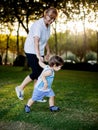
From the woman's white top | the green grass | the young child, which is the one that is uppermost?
the woman's white top

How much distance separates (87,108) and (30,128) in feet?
8.81

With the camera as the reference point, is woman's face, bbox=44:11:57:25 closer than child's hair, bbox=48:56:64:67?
No

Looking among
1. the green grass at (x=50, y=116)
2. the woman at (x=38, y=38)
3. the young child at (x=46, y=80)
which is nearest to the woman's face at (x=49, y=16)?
the woman at (x=38, y=38)

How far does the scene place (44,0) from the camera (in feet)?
137

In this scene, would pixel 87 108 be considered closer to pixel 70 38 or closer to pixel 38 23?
pixel 38 23

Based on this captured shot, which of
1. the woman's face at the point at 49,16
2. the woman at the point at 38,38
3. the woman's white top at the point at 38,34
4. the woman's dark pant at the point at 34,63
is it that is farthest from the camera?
the woman's dark pant at the point at 34,63

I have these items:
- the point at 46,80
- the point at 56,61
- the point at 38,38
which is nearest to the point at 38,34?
the point at 38,38

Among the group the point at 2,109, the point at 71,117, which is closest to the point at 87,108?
the point at 71,117

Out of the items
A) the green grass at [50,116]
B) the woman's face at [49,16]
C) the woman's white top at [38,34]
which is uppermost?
the woman's face at [49,16]

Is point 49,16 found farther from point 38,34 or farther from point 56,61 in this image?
point 56,61

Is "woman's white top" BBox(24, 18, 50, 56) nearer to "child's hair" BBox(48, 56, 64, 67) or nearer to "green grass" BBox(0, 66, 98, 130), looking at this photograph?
"child's hair" BBox(48, 56, 64, 67)

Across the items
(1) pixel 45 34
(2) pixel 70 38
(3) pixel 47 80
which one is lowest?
(2) pixel 70 38

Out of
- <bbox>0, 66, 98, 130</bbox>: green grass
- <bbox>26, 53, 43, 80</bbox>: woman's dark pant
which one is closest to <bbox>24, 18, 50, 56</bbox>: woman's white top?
<bbox>26, 53, 43, 80</bbox>: woman's dark pant

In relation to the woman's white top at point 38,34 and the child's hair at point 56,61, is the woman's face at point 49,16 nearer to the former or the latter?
the woman's white top at point 38,34
